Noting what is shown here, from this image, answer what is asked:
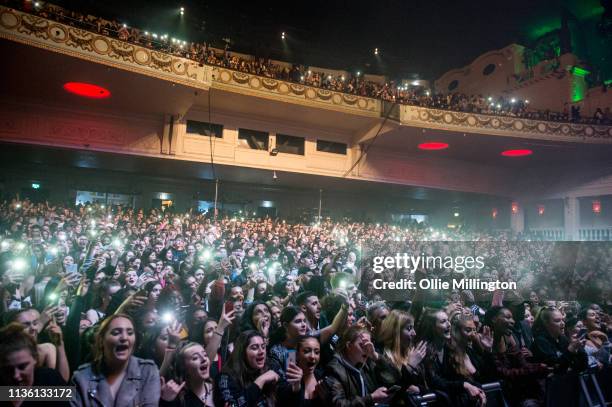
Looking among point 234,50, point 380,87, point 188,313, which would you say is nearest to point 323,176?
point 380,87

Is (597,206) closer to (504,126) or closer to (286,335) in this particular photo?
(504,126)

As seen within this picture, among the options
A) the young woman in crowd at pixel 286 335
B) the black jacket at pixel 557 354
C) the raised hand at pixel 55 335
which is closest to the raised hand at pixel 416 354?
the young woman in crowd at pixel 286 335

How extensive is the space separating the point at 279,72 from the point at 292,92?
964mm

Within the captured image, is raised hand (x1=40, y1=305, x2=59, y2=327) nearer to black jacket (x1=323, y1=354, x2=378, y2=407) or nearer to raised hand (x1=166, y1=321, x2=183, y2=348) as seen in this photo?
raised hand (x1=166, y1=321, x2=183, y2=348)

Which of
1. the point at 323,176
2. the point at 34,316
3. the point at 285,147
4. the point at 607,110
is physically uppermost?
the point at 607,110

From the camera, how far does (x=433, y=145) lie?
1546cm

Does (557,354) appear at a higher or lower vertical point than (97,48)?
lower

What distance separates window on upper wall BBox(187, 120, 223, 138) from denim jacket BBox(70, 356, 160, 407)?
11.6 meters

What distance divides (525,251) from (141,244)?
13.2m

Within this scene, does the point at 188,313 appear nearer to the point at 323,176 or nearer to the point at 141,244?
the point at 141,244

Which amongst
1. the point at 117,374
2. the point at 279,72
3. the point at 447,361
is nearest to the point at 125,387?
the point at 117,374

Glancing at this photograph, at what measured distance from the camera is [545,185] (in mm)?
18734

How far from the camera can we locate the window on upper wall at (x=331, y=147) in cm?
1518

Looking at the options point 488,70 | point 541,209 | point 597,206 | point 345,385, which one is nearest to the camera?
point 345,385
